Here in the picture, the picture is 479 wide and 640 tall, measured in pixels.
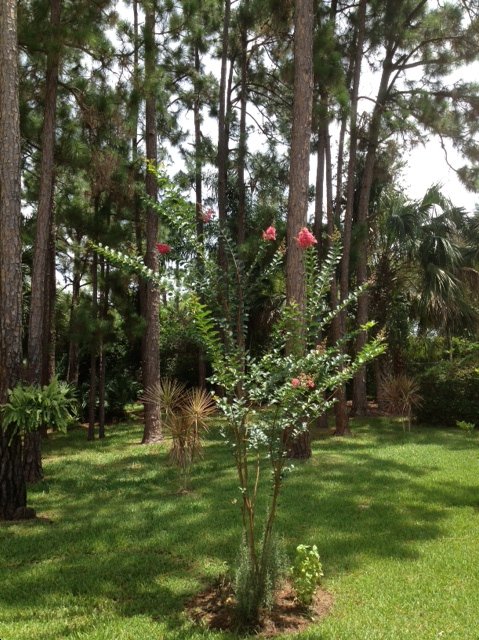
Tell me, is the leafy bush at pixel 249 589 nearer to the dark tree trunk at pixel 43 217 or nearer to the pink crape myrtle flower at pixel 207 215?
the pink crape myrtle flower at pixel 207 215

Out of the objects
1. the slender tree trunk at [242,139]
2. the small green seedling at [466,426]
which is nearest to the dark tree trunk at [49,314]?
the slender tree trunk at [242,139]

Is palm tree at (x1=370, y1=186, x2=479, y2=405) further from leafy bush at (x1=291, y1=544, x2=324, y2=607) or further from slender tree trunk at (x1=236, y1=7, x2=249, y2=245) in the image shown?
leafy bush at (x1=291, y1=544, x2=324, y2=607)

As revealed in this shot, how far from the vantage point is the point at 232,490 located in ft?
27.8

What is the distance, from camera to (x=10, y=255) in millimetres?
7059

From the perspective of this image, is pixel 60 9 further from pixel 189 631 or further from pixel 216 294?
pixel 189 631

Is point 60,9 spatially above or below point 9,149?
above

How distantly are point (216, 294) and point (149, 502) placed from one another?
4129mm

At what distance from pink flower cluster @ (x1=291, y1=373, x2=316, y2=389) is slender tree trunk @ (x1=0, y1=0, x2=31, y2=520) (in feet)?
12.8

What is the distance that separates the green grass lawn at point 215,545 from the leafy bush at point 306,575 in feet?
0.68

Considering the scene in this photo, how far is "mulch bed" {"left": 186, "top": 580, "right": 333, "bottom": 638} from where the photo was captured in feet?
13.9

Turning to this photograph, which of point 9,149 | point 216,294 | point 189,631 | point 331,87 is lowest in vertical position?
point 189,631

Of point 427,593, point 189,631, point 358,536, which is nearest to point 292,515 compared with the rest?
point 358,536

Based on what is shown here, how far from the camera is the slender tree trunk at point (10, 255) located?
22.7ft

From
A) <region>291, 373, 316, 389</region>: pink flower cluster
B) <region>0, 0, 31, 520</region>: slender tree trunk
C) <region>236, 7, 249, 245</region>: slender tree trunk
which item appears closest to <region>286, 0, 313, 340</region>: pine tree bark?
<region>0, 0, 31, 520</region>: slender tree trunk
